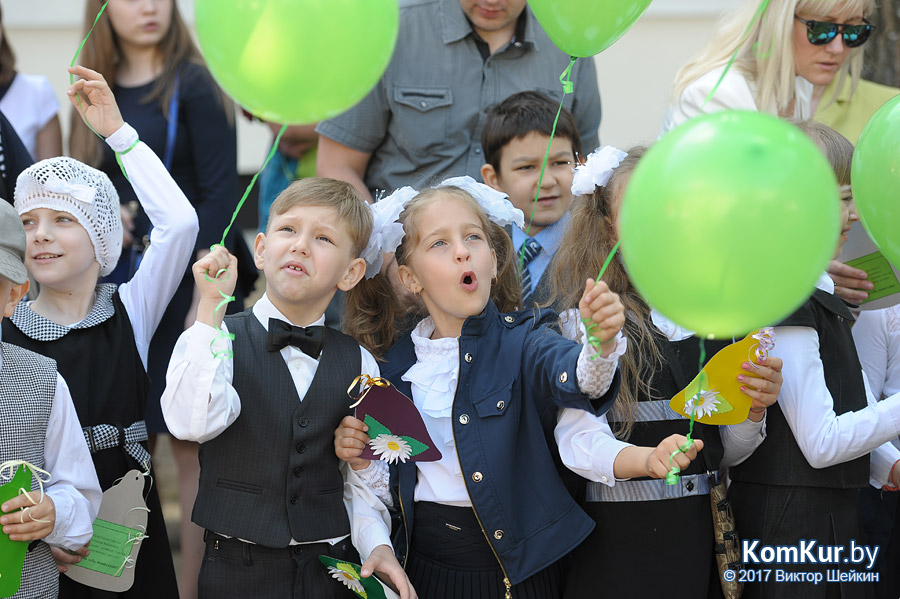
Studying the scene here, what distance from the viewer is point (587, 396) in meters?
2.36

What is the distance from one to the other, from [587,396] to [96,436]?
1333 millimetres

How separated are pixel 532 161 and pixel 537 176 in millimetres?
55

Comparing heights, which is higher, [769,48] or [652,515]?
[769,48]

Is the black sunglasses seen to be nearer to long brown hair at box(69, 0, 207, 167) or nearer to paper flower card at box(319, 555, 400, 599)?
long brown hair at box(69, 0, 207, 167)

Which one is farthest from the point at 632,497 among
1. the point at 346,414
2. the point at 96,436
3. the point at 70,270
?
the point at 70,270

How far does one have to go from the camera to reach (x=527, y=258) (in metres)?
3.25

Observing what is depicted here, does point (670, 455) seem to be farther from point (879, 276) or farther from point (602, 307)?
point (879, 276)

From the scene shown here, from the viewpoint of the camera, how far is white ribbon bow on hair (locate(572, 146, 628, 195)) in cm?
277

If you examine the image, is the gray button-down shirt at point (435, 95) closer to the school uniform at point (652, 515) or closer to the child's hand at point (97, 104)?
the child's hand at point (97, 104)

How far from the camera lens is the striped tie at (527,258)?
3.18 metres

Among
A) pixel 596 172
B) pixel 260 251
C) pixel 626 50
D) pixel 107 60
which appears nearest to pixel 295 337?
pixel 260 251

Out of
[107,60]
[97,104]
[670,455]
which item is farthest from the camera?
[107,60]

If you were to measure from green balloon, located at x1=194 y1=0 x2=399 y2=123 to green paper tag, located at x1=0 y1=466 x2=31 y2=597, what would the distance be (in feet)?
3.29

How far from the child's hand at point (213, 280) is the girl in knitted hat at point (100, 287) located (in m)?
0.57
